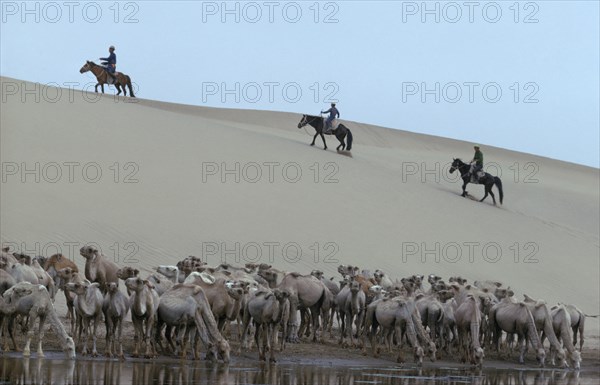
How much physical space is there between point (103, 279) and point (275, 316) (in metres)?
3.79

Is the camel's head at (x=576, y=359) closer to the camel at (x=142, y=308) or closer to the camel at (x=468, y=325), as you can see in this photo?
the camel at (x=468, y=325)

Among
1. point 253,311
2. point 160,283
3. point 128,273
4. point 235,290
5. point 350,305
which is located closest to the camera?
point 235,290

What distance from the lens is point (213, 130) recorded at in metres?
43.0

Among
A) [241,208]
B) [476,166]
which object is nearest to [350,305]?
[241,208]

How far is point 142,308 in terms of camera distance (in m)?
19.4

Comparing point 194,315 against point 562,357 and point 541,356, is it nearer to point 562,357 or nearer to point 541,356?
point 541,356

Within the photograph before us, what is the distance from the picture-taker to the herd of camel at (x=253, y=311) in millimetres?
19453

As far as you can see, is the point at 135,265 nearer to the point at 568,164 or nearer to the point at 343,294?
the point at 343,294

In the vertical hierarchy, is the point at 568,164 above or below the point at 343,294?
above

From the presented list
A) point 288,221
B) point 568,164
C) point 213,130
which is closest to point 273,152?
point 213,130

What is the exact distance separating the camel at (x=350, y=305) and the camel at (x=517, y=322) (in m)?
2.42

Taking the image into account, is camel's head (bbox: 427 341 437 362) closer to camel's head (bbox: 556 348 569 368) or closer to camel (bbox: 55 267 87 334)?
camel's head (bbox: 556 348 569 368)

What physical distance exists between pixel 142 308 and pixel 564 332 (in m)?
8.59

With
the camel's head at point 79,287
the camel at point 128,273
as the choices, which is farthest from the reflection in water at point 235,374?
the camel at point 128,273
